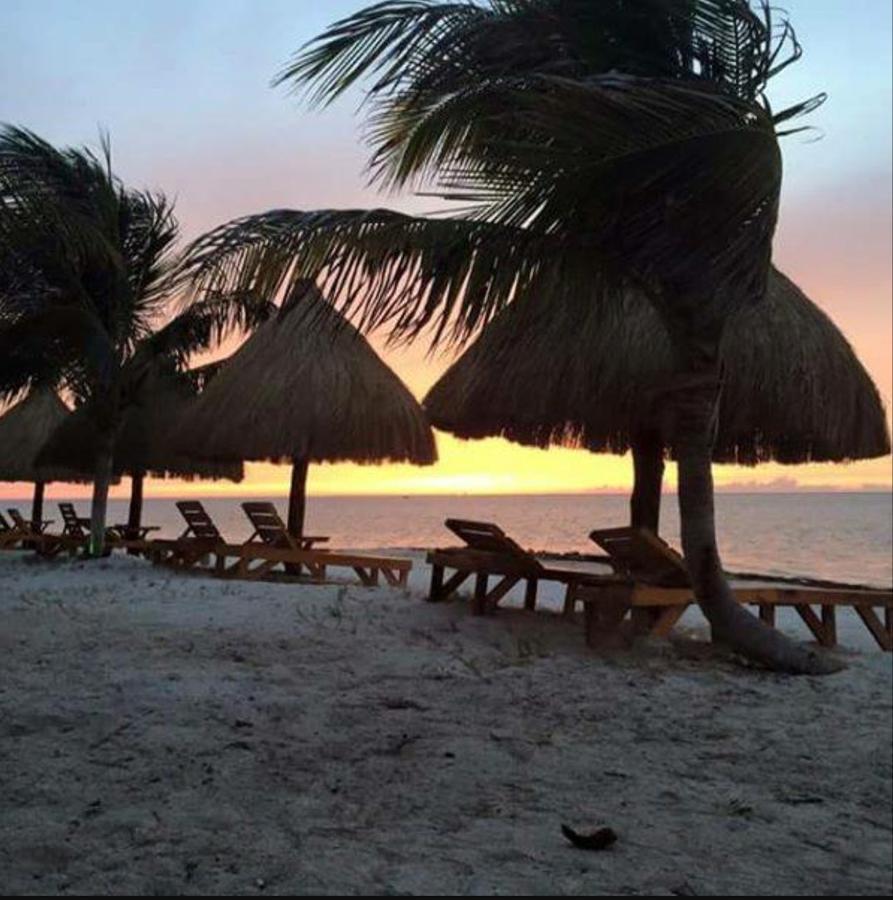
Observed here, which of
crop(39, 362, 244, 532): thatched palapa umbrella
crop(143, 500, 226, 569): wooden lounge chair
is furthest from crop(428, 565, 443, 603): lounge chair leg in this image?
crop(39, 362, 244, 532): thatched palapa umbrella

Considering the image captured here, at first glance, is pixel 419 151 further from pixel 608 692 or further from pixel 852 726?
pixel 852 726

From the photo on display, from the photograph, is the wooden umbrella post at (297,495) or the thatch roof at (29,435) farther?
the thatch roof at (29,435)

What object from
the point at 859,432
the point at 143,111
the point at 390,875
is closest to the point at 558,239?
the point at 390,875

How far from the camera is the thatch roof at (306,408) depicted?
11.4m

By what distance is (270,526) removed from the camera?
10.2 meters

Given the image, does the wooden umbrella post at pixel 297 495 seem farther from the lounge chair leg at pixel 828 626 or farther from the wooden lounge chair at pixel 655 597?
the lounge chair leg at pixel 828 626

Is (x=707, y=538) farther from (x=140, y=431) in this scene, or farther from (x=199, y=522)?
(x=140, y=431)

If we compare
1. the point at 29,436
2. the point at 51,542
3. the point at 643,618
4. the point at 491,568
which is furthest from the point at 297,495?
the point at 29,436

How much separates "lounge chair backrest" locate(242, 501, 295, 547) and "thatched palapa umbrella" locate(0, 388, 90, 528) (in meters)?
9.81

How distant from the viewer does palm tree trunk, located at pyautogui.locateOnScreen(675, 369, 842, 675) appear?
505 cm

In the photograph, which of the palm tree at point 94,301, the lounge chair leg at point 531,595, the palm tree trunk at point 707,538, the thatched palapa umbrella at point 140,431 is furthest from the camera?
the thatched palapa umbrella at point 140,431

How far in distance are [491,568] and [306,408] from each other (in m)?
5.52

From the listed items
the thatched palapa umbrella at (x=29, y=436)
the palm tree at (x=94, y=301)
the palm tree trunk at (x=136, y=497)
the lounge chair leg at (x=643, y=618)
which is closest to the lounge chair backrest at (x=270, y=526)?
the palm tree at (x=94, y=301)

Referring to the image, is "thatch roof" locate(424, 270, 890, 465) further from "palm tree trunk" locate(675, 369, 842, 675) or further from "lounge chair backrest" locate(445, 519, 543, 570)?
"palm tree trunk" locate(675, 369, 842, 675)
